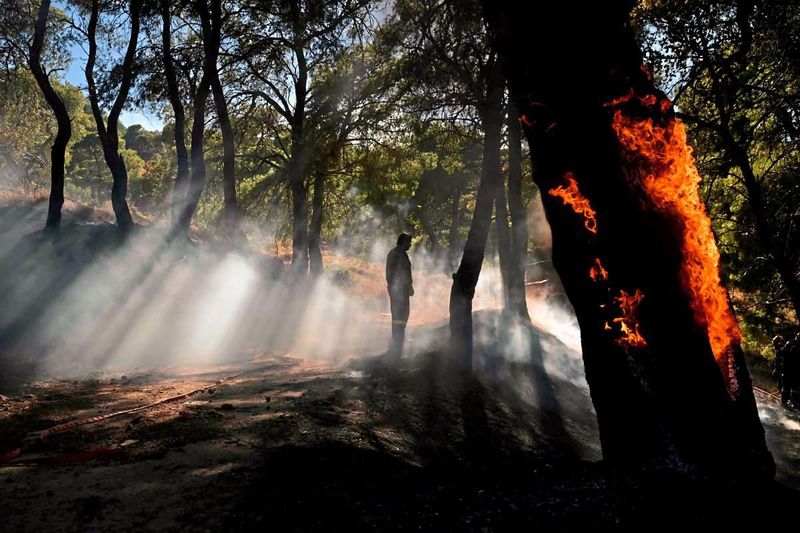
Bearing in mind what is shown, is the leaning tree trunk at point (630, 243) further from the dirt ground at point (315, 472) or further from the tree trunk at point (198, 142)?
the tree trunk at point (198, 142)

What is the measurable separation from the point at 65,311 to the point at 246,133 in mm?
11912

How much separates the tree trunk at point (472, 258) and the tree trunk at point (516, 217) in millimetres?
3517

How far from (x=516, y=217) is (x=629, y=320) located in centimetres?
1052

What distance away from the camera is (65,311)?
38.6 ft

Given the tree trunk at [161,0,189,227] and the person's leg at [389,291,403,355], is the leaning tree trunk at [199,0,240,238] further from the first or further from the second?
the person's leg at [389,291,403,355]

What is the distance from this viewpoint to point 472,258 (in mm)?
9125

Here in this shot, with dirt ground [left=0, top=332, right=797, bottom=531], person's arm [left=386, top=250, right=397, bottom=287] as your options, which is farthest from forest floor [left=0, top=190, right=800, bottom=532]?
person's arm [left=386, top=250, right=397, bottom=287]

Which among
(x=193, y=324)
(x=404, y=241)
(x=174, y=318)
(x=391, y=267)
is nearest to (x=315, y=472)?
(x=404, y=241)

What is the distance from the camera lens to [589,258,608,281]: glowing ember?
4285mm

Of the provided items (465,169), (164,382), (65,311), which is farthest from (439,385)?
(465,169)

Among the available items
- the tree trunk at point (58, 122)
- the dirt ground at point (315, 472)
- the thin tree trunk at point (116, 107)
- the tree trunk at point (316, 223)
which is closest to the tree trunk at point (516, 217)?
the dirt ground at point (315, 472)

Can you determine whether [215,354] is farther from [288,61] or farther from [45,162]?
[45,162]

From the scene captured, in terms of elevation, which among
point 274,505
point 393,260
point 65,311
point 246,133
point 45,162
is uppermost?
point 45,162

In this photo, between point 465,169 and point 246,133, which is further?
point 465,169
